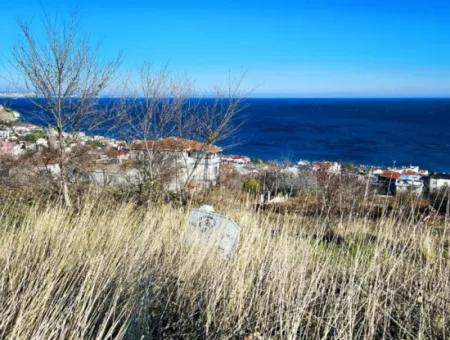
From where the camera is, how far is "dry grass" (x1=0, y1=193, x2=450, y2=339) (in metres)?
1.76

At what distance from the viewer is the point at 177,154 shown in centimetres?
895

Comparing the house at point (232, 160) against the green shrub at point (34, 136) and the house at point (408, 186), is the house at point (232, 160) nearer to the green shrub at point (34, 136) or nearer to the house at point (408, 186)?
the green shrub at point (34, 136)

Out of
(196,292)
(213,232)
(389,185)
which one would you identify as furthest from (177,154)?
(196,292)

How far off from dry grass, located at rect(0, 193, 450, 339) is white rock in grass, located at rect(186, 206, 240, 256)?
14 centimetres

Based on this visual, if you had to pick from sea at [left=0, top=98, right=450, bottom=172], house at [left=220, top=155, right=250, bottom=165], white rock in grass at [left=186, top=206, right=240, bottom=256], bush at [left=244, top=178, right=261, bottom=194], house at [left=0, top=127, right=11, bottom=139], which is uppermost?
house at [left=0, top=127, right=11, bottom=139]

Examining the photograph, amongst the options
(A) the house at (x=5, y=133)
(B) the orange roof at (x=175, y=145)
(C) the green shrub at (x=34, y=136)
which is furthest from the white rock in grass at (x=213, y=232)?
(A) the house at (x=5, y=133)

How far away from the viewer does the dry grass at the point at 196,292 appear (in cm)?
176

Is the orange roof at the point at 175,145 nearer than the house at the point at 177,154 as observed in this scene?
No

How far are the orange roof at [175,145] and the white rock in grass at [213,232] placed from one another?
5.24m

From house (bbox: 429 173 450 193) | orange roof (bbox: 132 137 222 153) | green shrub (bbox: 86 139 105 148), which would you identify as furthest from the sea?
orange roof (bbox: 132 137 222 153)

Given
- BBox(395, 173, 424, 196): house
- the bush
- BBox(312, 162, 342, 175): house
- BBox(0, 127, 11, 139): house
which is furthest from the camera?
BBox(312, 162, 342, 175): house

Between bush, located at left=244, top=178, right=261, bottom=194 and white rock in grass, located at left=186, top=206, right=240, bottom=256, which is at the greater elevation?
white rock in grass, located at left=186, top=206, right=240, bottom=256

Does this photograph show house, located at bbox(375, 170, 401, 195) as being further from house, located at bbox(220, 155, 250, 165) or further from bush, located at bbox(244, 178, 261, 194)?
house, located at bbox(220, 155, 250, 165)

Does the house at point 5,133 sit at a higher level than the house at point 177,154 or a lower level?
higher
